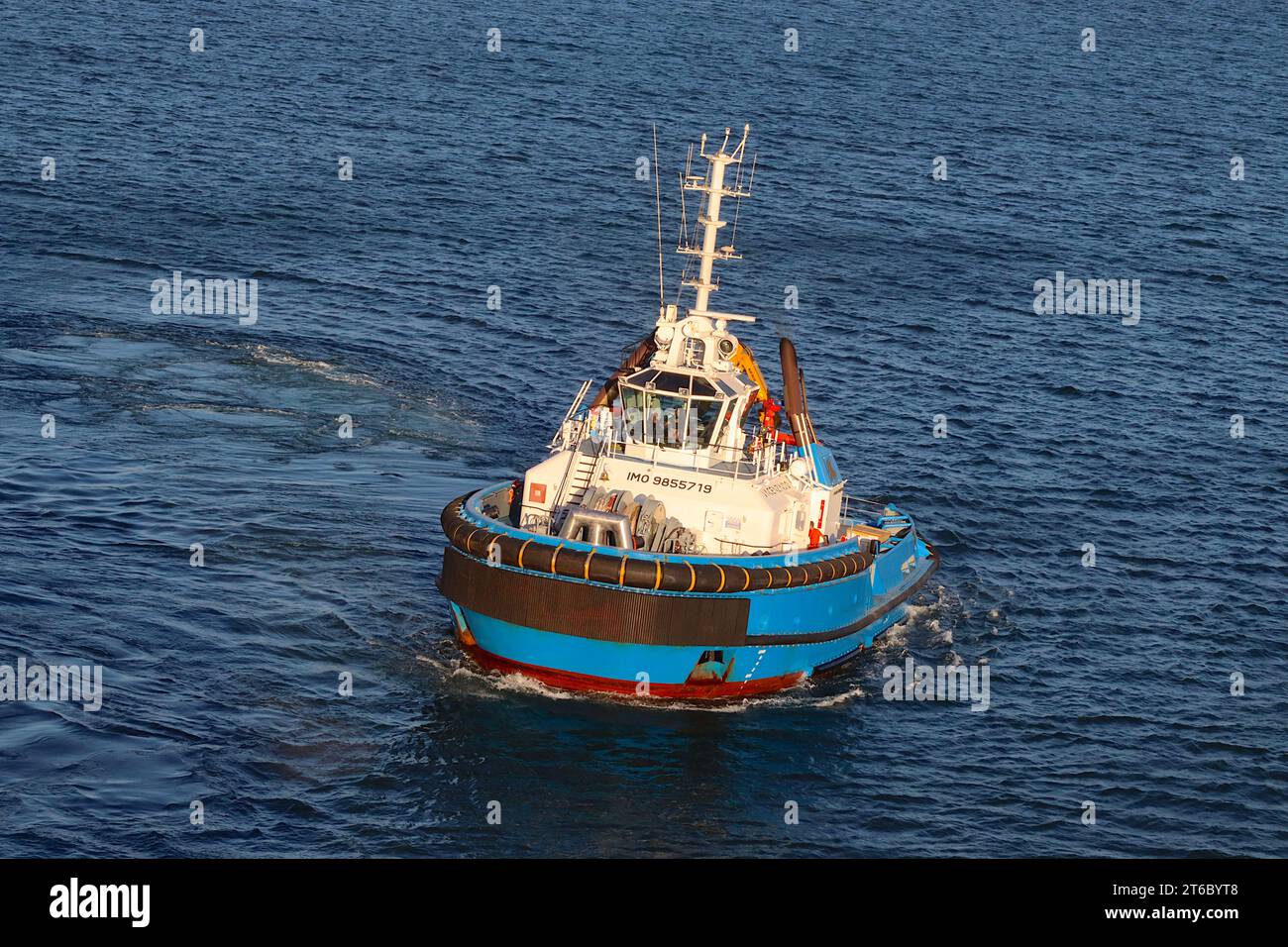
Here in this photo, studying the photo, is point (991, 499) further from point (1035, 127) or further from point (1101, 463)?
point (1035, 127)

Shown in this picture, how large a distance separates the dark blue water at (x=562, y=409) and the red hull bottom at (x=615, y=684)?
14.7 inches

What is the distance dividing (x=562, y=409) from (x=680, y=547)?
51.7 ft

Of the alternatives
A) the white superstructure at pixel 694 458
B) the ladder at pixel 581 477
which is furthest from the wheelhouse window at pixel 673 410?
the ladder at pixel 581 477

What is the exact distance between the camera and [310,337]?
1976 inches

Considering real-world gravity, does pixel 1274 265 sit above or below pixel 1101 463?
above

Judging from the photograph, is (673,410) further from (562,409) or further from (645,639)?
(562,409)

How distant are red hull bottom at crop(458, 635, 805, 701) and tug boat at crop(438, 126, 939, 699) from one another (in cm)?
4

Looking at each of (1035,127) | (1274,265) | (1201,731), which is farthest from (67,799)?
(1035,127)

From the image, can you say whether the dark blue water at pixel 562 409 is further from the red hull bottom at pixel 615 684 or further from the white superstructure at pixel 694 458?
the white superstructure at pixel 694 458

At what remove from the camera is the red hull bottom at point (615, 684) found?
101 ft

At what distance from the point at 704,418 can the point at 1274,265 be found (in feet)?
126

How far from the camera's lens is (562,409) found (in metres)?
47.4

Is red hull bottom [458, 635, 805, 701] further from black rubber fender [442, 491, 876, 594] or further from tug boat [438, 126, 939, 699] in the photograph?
black rubber fender [442, 491, 876, 594]

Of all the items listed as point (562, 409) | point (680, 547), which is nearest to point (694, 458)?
point (680, 547)
